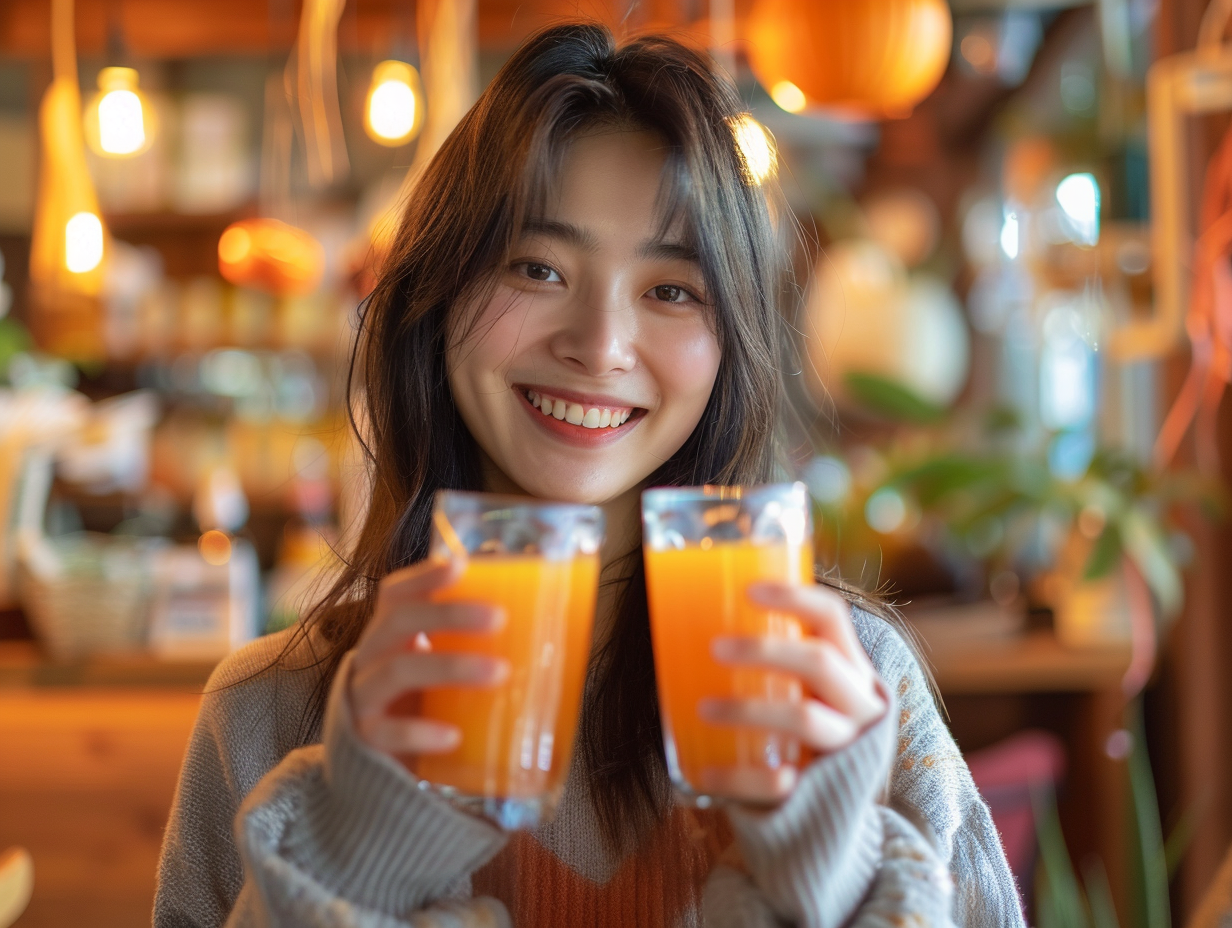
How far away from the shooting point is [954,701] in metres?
3.15

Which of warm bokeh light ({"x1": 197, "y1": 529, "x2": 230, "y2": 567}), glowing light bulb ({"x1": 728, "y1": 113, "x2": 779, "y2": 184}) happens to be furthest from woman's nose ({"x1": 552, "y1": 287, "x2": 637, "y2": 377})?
warm bokeh light ({"x1": 197, "y1": 529, "x2": 230, "y2": 567})

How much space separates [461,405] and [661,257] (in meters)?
0.22

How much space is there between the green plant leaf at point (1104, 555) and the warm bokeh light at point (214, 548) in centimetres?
199

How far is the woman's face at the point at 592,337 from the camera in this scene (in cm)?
105

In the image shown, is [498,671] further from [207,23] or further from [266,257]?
[207,23]

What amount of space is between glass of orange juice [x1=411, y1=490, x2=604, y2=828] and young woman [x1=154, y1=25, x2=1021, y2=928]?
7cm

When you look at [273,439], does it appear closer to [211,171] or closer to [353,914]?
[211,171]

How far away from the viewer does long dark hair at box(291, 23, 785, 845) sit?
1.09 meters

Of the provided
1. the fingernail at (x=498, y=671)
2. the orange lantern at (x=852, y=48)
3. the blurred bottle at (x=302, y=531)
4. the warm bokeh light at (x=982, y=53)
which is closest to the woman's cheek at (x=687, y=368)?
the fingernail at (x=498, y=671)

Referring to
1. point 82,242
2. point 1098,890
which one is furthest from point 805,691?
point 82,242

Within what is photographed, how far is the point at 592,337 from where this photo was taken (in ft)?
3.41

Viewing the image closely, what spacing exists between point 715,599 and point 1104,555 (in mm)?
2288

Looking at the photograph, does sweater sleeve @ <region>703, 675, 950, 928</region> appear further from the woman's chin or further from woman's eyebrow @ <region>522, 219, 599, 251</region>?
woman's eyebrow @ <region>522, 219, 599, 251</region>

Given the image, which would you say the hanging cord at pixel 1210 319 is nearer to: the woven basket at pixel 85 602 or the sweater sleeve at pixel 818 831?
the sweater sleeve at pixel 818 831
